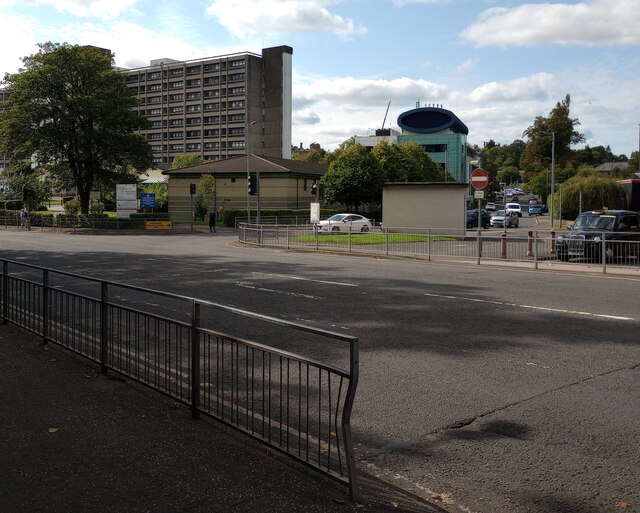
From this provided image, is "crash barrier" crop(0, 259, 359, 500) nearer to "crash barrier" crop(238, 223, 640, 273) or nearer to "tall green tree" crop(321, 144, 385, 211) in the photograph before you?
"crash barrier" crop(238, 223, 640, 273)

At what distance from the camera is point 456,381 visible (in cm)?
724

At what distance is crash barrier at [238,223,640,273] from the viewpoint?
786 inches

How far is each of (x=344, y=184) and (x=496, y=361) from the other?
194 feet

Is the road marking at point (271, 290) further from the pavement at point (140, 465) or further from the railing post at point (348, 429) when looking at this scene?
the railing post at point (348, 429)

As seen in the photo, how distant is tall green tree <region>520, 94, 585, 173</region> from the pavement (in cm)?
10451

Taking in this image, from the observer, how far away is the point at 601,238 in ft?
69.0

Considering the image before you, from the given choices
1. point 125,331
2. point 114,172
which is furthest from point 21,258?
point 114,172

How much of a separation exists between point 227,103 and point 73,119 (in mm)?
81027

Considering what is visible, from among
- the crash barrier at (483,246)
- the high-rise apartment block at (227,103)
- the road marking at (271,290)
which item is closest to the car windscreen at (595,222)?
the crash barrier at (483,246)

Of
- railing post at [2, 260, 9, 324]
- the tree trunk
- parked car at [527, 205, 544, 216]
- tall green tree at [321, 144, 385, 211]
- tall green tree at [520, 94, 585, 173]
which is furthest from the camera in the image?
tall green tree at [520, 94, 585, 173]

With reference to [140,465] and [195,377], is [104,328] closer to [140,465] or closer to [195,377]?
[195,377]

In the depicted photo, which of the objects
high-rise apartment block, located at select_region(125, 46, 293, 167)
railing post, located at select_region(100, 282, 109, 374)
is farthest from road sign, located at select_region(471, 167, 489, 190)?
high-rise apartment block, located at select_region(125, 46, 293, 167)

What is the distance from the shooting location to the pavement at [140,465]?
4230 mm

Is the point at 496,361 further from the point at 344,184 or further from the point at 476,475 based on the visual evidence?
the point at 344,184
